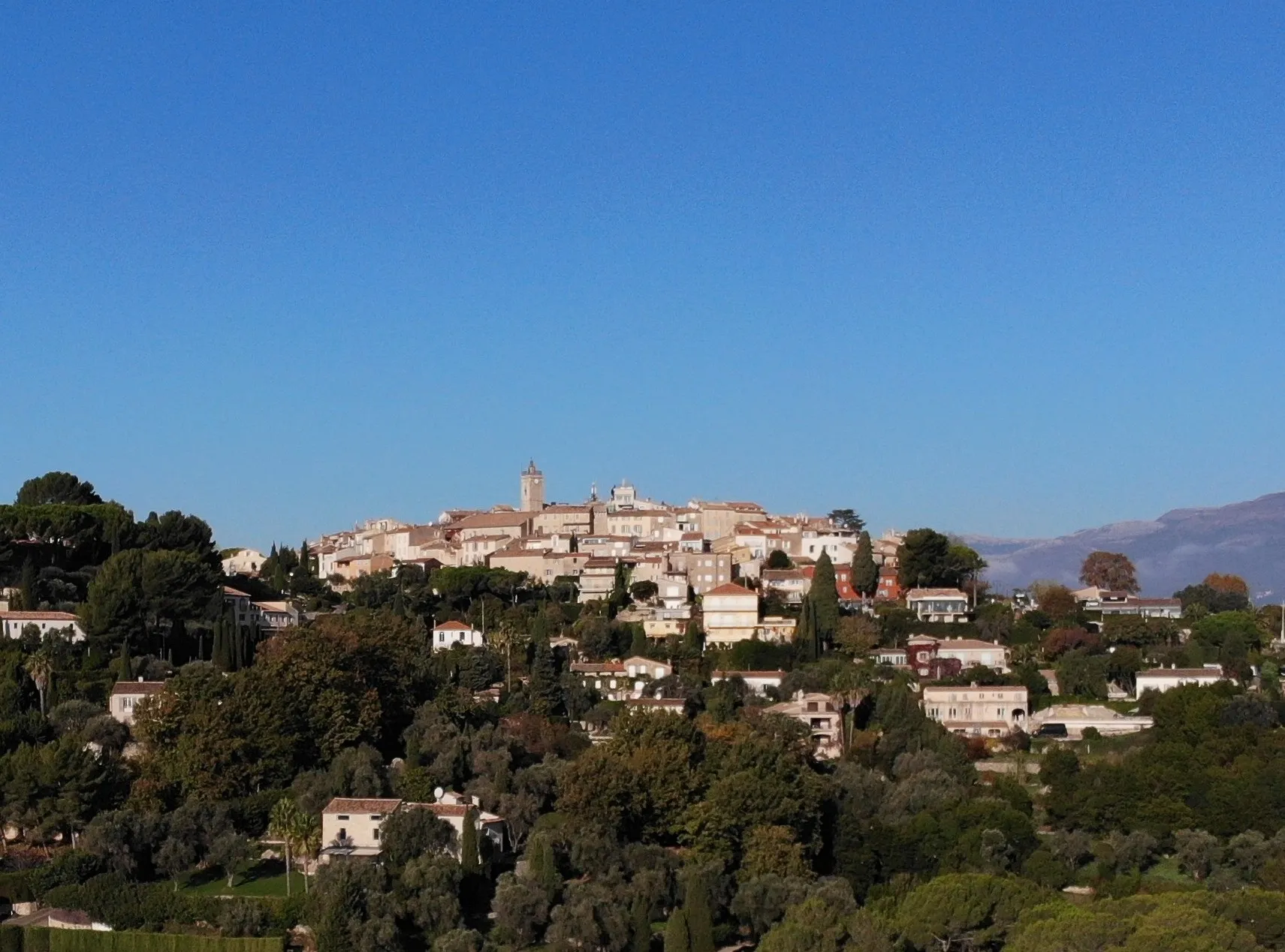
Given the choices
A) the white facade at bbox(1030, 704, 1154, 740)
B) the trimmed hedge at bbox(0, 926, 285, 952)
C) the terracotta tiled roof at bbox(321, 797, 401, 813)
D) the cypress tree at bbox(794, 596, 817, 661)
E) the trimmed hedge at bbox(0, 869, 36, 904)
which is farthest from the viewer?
the cypress tree at bbox(794, 596, 817, 661)

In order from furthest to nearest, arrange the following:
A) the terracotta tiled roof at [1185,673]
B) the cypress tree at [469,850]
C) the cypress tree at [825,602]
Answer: the cypress tree at [825,602] → the terracotta tiled roof at [1185,673] → the cypress tree at [469,850]

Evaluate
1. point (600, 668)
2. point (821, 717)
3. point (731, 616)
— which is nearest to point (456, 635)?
point (600, 668)

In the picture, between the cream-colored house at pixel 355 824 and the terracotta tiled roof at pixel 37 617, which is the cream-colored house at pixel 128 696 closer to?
the terracotta tiled roof at pixel 37 617

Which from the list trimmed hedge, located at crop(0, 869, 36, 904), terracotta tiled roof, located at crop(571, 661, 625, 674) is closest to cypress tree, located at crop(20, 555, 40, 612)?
terracotta tiled roof, located at crop(571, 661, 625, 674)

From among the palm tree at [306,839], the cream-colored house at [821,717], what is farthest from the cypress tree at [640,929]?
the cream-colored house at [821,717]

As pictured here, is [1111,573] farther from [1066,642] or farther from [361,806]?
[361,806]

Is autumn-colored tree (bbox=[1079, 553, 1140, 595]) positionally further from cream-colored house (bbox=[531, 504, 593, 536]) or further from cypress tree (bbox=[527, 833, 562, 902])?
cypress tree (bbox=[527, 833, 562, 902])

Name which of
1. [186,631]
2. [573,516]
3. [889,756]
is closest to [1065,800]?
[889,756]
